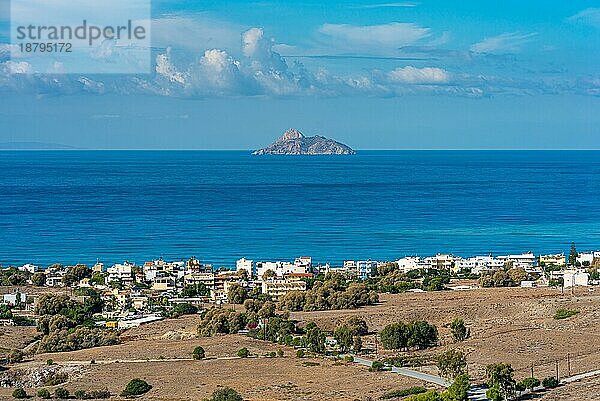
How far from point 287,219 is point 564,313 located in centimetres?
3804

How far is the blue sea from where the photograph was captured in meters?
48.9

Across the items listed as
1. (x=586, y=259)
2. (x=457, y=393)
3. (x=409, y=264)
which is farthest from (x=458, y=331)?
(x=586, y=259)

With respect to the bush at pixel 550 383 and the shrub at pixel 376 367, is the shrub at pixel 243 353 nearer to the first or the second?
the shrub at pixel 376 367

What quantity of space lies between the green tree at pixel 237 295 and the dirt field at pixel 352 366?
A: 3385 mm

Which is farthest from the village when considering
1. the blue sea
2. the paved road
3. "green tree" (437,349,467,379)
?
"green tree" (437,349,467,379)

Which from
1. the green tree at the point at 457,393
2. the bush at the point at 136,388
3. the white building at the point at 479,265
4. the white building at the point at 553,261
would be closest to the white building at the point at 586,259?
the white building at the point at 553,261

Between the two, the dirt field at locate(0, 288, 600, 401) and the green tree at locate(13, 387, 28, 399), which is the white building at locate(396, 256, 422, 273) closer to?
the dirt field at locate(0, 288, 600, 401)

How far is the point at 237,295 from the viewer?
32.6 meters

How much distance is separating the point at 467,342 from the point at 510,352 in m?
1.82

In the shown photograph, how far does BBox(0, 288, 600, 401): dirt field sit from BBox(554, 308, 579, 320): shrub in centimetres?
20

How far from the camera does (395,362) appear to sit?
2094 centimetres

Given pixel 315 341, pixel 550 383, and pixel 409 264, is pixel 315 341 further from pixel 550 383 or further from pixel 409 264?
pixel 409 264

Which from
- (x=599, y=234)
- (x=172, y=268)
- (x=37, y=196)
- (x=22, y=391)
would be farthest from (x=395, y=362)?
(x=37, y=196)

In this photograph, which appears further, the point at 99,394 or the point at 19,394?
the point at 19,394
